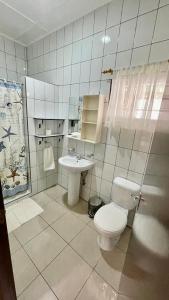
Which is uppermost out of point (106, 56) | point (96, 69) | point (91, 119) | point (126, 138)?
point (106, 56)

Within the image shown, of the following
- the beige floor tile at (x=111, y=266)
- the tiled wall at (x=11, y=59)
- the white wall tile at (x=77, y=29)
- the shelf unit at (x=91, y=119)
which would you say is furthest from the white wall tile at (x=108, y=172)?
the tiled wall at (x=11, y=59)

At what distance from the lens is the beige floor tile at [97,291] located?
1.13 metres

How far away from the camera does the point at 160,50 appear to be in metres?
1.29

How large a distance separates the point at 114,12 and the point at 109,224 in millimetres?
2281

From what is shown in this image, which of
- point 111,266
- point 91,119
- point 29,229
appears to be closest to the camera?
point 111,266

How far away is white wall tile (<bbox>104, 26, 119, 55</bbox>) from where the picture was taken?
152 centimetres

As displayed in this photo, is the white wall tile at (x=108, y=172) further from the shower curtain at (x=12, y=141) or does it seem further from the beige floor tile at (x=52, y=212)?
the shower curtain at (x=12, y=141)

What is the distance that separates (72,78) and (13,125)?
110 cm

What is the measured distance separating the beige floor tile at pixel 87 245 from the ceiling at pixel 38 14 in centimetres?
272

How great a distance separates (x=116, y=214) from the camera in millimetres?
1526

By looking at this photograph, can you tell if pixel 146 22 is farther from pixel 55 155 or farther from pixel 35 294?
pixel 35 294

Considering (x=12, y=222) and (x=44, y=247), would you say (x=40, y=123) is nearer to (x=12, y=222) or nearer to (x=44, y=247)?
(x=12, y=222)

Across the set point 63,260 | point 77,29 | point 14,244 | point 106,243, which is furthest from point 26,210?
point 77,29

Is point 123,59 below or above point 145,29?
below
